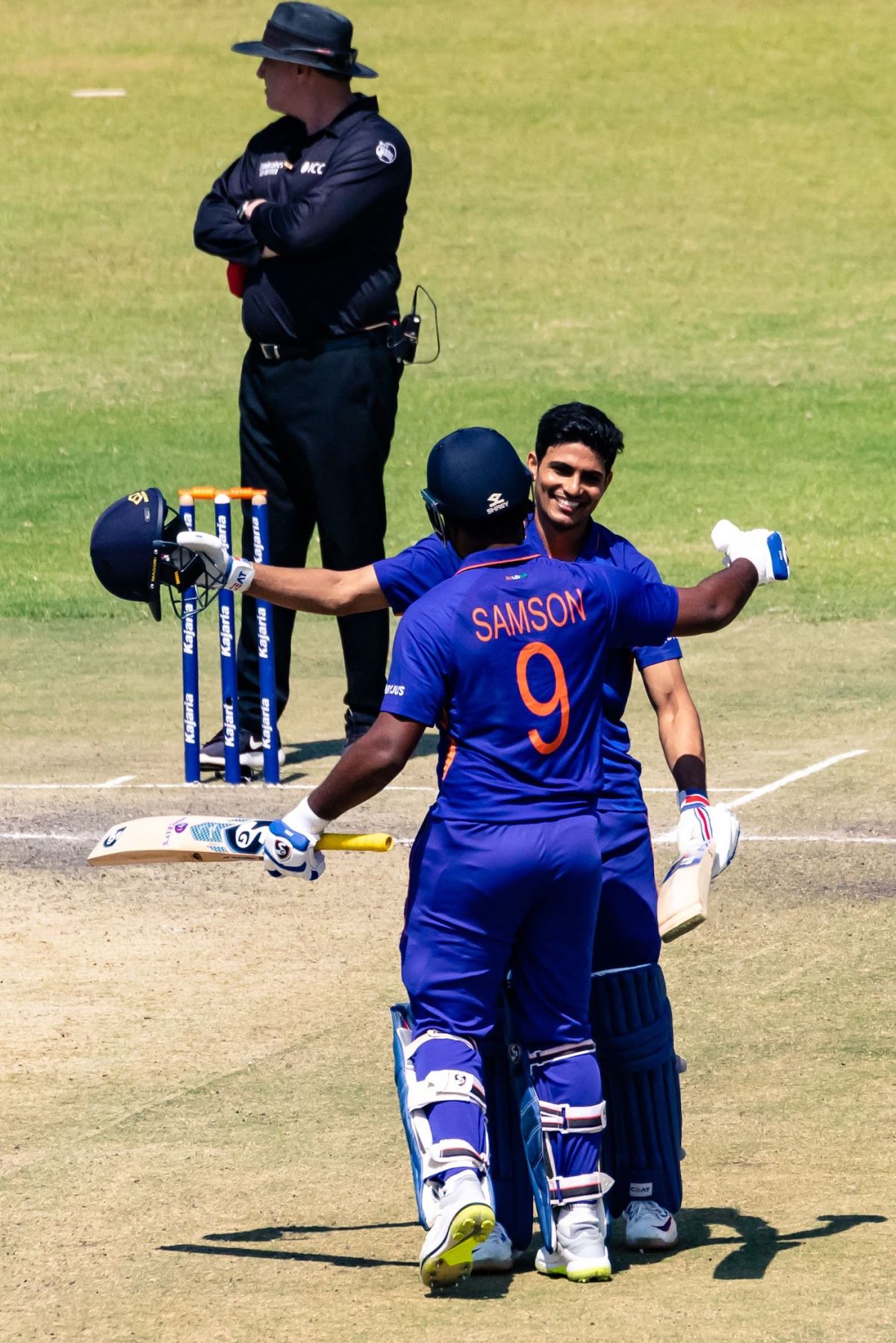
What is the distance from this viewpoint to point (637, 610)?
212 inches

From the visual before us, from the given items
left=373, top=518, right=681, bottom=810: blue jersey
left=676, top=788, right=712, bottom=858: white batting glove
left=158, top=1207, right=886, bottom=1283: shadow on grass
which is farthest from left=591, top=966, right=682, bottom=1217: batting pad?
left=373, top=518, right=681, bottom=810: blue jersey

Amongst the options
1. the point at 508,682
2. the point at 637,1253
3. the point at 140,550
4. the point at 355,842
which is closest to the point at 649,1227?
the point at 637,1253

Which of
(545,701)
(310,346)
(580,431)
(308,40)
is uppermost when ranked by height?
(308,40)

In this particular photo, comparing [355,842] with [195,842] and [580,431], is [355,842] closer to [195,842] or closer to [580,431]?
[195,842]

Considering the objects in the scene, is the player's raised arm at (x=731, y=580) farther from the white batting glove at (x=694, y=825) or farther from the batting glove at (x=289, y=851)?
the batting glove at (x=289, y=851)

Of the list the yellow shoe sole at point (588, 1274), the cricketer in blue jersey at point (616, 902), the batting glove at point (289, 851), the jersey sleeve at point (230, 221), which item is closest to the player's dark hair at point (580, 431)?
the cricketer in blue jersey at point (616, 902)

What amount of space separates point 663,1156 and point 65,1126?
5.84ft

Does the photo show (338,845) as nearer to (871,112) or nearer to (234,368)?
(234,368)

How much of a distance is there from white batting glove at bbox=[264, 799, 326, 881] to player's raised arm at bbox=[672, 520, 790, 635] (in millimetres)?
971

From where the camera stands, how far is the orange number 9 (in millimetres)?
5125

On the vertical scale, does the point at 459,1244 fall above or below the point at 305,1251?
above

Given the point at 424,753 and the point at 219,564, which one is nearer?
the point at 219,564

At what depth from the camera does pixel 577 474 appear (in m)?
5.68

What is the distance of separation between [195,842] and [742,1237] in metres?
1.58
